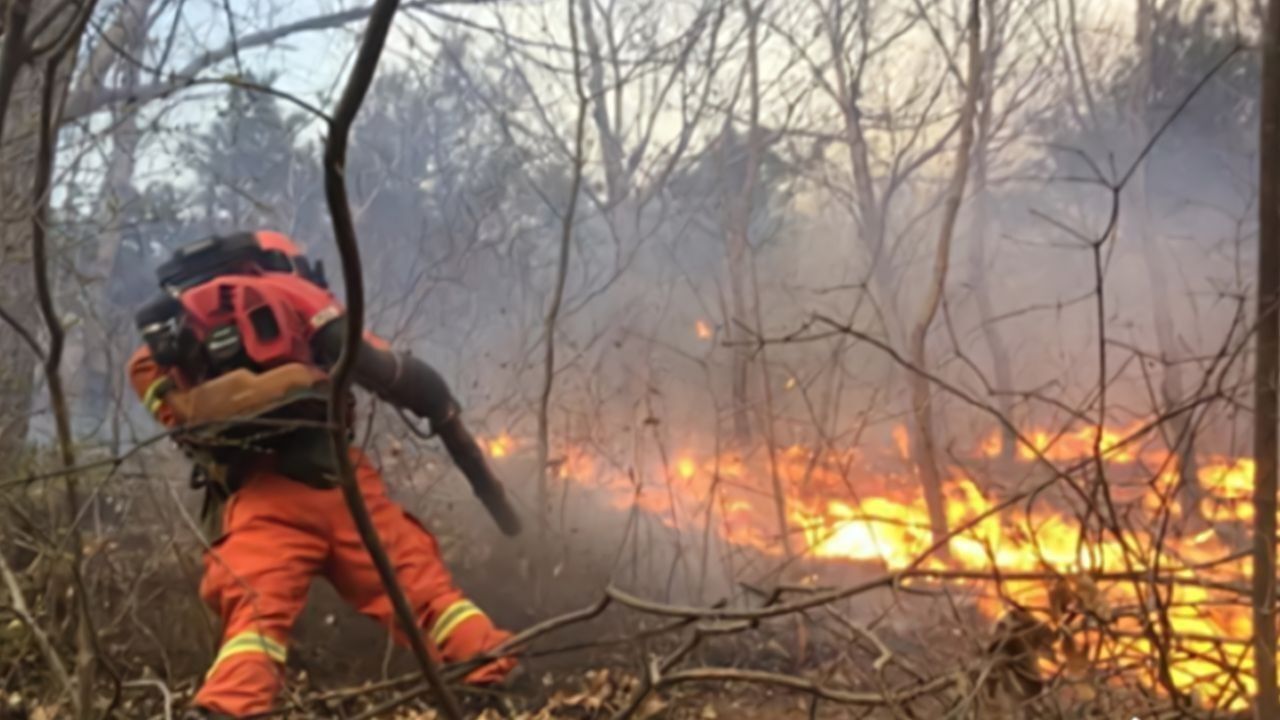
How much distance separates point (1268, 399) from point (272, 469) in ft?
9.42

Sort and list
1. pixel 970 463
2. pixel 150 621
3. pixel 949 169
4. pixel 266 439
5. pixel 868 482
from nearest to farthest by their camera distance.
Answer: pixel 266 439, pixel 150 621, pixel 970 463, pixel 868 482, pixel 949 169

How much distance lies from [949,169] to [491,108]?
3285mm

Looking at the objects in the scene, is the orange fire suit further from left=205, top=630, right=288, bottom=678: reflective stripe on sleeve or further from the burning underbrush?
the burning underbrush

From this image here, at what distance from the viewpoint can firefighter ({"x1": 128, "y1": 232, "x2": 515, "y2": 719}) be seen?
3.01 m

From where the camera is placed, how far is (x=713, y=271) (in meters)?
6.05

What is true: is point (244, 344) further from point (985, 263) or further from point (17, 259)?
point (985, 263)

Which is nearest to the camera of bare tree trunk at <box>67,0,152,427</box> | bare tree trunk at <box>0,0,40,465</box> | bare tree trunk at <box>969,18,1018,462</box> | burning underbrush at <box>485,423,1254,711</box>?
burning underbrush at <box>485,423,1254,711</box>

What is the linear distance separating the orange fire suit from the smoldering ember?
0.01m

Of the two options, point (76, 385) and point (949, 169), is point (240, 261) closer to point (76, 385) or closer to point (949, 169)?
point (76, 385)

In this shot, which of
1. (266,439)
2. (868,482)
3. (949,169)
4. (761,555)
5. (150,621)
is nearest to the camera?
(266,439)

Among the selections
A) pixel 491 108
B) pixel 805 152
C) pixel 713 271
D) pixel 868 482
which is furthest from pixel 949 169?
pixel 491 108

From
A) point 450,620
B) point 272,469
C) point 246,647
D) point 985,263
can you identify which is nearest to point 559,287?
point 272,469

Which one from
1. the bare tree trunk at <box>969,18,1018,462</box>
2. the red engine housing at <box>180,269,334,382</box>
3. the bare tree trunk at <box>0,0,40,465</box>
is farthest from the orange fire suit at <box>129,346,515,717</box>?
the bare tree trunk at <box>969,18,1018,462</box>

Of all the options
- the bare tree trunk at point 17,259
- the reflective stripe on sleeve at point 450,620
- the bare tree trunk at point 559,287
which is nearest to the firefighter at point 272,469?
the reflective stripe on sleeve at point 450,620
